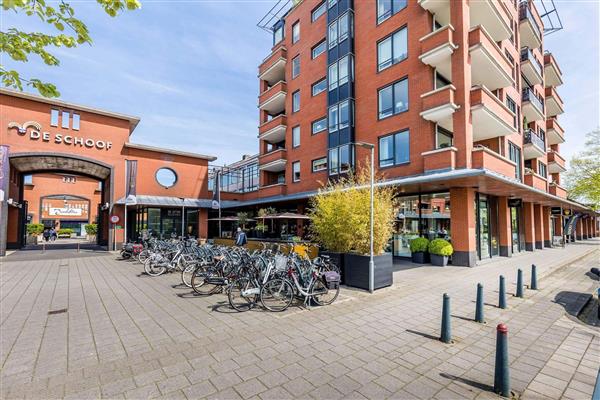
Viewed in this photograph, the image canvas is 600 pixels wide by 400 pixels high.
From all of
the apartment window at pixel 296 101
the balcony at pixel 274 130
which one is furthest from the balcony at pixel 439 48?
the balcony at pixel 274 130

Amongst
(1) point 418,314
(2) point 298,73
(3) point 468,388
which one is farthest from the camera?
(2) point 298,73

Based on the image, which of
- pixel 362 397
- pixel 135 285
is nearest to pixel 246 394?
pixel 362 397

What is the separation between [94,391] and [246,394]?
6.21ft

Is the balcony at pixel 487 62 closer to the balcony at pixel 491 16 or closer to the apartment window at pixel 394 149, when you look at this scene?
the balcony at pixel 491 16

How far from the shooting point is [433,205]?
15.7 metres

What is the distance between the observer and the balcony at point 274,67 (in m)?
26.1

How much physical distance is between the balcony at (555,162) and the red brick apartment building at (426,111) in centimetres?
43

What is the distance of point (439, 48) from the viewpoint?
13.7 metres

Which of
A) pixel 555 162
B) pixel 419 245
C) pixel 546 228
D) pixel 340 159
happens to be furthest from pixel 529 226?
pixel 340 159

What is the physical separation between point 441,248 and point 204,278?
10748 millimetres

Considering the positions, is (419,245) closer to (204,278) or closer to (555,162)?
(204,278)

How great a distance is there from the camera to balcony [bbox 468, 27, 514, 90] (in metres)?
13.9

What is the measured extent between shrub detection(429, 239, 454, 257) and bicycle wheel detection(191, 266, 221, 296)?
10.2m

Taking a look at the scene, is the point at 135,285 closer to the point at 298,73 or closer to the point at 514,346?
the point at 514,346
